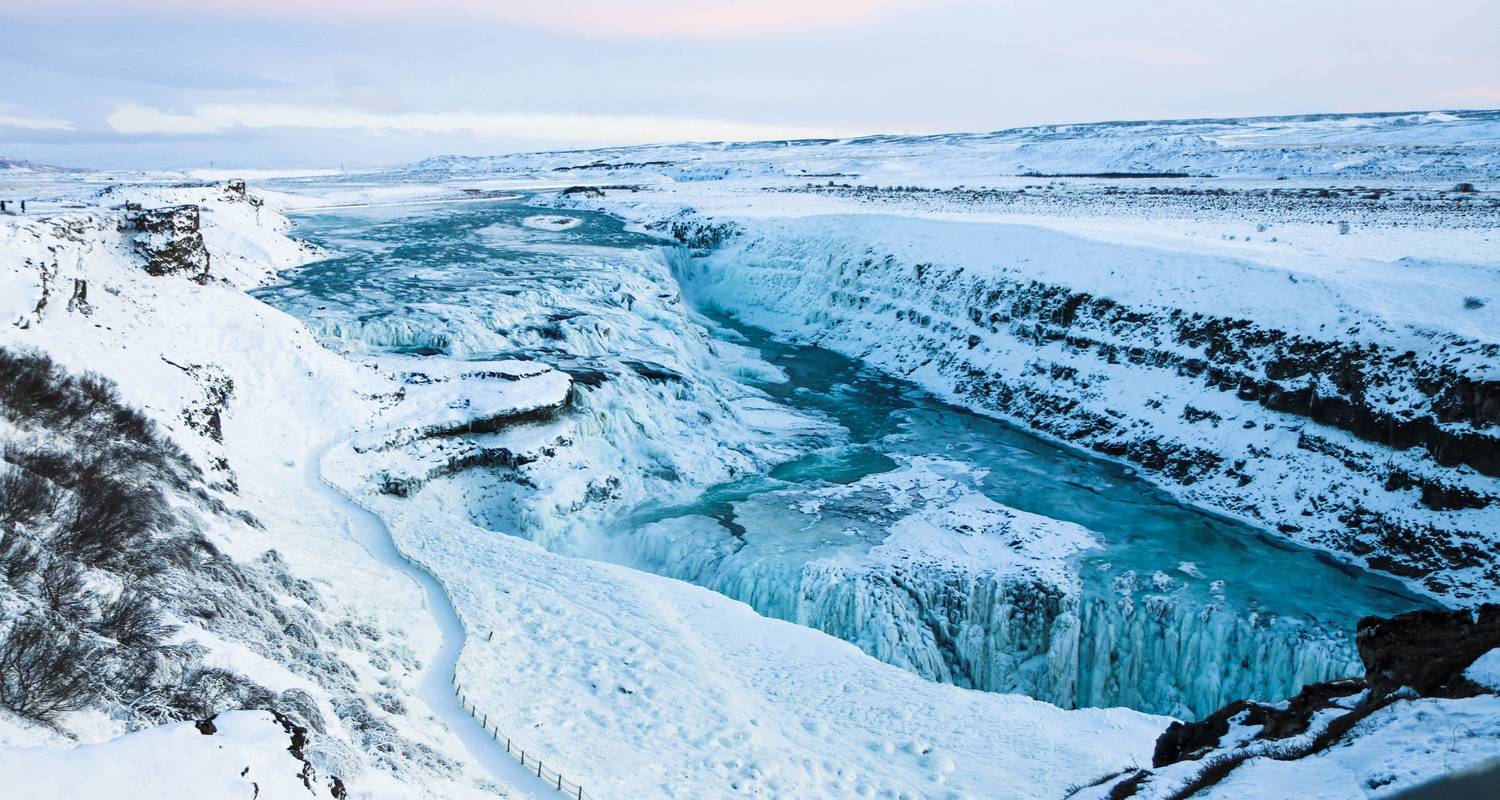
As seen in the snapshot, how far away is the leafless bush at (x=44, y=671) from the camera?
871cm

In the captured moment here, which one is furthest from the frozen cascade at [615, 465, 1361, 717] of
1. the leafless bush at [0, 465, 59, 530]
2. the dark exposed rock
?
the leafless bush at [0, 465, 59, 530]

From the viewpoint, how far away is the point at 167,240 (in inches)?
1160

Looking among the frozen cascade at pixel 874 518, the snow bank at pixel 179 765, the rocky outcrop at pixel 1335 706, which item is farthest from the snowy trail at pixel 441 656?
the rocky outcrop at pixel 1335 706

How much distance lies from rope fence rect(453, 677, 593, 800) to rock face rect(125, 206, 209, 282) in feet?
73.6

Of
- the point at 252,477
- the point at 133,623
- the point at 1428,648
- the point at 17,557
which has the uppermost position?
the point at 17,557

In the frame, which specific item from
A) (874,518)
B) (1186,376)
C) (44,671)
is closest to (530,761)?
(44,671)

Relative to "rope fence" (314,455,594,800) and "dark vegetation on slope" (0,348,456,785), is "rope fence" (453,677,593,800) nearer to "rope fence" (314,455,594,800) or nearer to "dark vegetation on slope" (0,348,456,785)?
"rope fence" (314,455,594,800)

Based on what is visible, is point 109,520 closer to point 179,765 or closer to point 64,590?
point 64,590

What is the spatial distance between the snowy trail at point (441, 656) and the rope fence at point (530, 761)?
6 centimetres

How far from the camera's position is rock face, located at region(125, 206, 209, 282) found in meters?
28.9

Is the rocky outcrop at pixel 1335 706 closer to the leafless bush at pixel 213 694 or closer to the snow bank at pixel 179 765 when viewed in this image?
the snow bank at pixel 179 765

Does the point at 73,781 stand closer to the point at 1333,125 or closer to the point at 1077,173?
the point at 1077,173

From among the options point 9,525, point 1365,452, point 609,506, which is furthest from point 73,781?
point 1365,452

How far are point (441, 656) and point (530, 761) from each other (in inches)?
144
